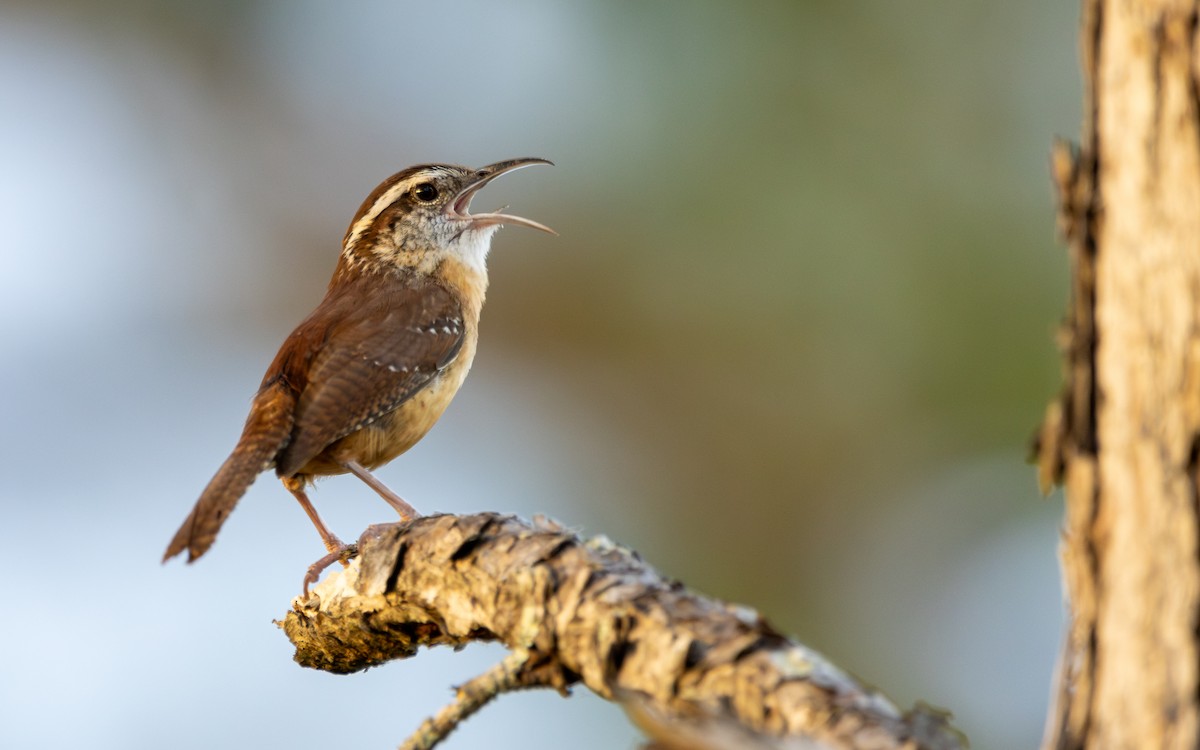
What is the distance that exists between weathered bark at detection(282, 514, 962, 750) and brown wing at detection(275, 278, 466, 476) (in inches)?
46.2

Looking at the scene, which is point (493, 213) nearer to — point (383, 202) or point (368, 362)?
point (383, 202)

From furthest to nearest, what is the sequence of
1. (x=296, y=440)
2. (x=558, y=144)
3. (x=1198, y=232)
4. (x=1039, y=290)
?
(x=558, y=144) → (x=1039, y=290) → (x=296, y=440) → (x=1198, y=232)

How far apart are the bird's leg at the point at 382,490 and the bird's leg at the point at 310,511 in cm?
17

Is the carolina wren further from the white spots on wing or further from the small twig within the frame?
the small twig

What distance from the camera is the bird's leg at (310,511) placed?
3.96 meters

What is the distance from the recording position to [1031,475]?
22.2 feet

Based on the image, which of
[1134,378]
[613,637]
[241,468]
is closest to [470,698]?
[613,637]

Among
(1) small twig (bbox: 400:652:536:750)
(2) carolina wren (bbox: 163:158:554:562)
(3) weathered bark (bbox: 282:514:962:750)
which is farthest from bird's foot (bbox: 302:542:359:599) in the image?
(1) small twig (bbox: 400:652:536:750)

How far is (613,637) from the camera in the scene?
1.96m

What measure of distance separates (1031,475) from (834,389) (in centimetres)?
109

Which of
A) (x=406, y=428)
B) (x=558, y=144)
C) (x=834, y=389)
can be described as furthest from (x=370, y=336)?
(x=834, y=389)

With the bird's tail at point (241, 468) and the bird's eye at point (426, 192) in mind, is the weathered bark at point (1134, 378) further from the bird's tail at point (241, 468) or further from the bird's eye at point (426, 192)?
the bird's eye at point (426, 192)

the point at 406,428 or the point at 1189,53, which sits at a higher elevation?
the point at 406,428

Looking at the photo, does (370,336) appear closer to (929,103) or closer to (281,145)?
(281,145)
